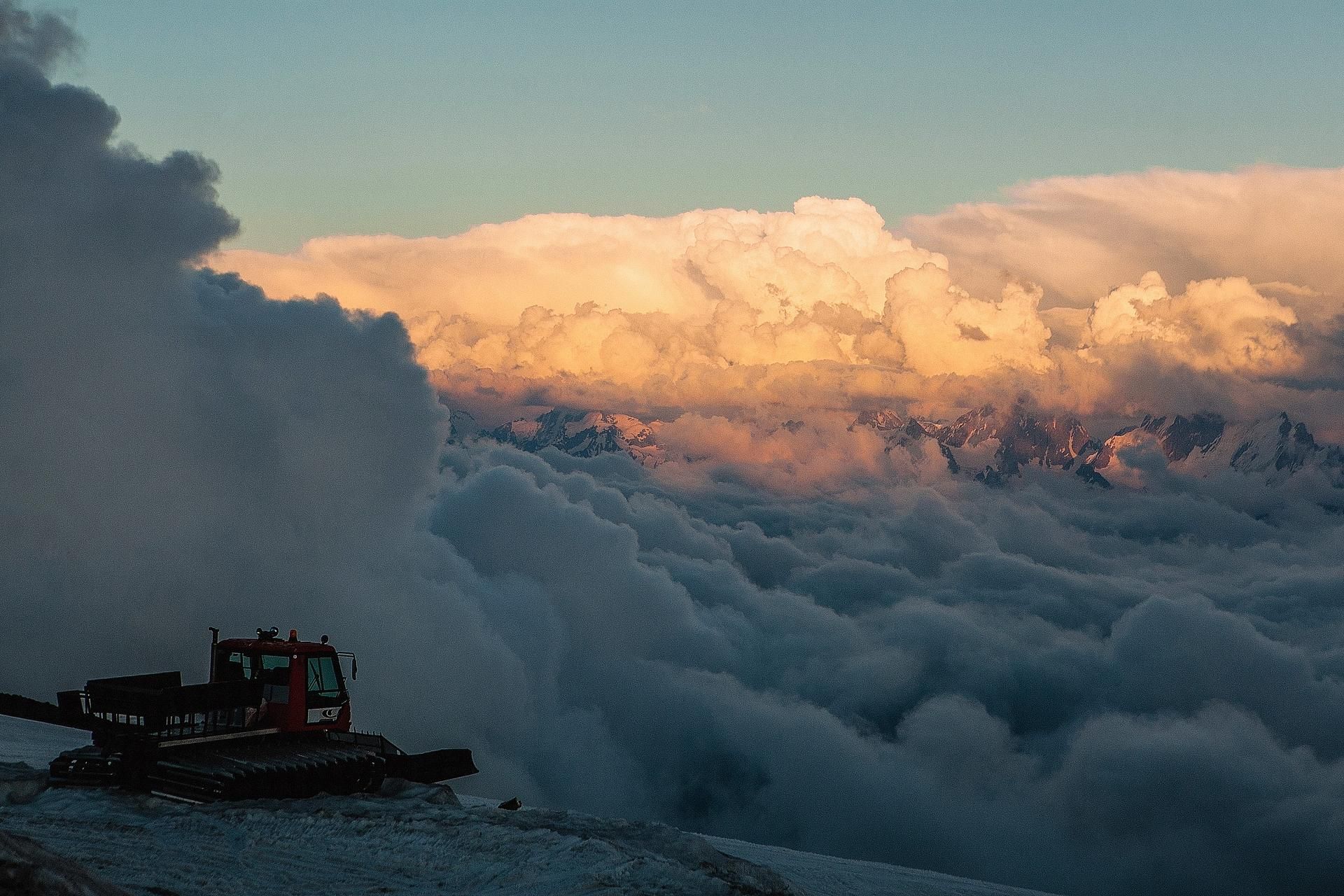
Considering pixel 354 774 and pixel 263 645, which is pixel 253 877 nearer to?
pixel 354 774

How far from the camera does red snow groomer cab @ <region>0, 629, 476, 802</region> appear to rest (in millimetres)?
28500

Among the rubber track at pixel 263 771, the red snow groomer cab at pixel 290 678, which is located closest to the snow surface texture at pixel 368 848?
the rubber track at pixel 263 771

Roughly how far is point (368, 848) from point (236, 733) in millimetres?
7230

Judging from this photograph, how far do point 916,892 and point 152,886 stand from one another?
21.4 metres

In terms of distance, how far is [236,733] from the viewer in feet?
102

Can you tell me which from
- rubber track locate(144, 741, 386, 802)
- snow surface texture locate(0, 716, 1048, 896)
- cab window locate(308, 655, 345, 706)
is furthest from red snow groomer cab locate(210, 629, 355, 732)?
snow surface texture locate(0, 716, 1048, 896)

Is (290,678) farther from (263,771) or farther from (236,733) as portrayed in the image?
(263,771)

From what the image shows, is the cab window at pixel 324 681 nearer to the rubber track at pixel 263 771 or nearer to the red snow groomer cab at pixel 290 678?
the red snow groomer cab at pixel 290 678

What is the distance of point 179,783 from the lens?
1112 inches

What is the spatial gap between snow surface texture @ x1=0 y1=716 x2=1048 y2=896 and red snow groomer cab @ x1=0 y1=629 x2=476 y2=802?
0.64 meters

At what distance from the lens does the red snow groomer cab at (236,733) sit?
28.5 meters

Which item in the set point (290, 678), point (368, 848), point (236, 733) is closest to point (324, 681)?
point (290, 678)

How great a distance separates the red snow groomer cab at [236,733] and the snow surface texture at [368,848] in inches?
25.3

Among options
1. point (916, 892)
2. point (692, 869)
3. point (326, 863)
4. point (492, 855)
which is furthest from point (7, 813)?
point (916, 892)
